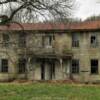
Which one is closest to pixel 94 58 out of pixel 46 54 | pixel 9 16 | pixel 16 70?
pixel 46 54

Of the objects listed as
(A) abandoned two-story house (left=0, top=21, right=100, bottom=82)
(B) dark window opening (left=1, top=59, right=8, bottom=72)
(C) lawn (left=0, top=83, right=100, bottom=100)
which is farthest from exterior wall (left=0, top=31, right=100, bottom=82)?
(C) lawn (left=0, top=83, right=100, bottom=100)

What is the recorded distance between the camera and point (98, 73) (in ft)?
175

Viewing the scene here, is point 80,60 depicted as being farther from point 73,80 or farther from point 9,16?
point 9,16

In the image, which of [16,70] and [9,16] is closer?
[9,16]

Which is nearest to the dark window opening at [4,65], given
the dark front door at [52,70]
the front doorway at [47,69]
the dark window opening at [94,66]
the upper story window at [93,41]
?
the front doorway at [47,69]

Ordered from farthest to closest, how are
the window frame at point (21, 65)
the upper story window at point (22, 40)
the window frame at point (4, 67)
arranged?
1. the window frame at point (4, 67)
2. the window frame at point (21, 65)
3. the upper story window at point (22, 40)

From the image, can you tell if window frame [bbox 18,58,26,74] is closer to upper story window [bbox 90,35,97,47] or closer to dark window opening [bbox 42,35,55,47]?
dark window opening [bbox 42,35,55,47]

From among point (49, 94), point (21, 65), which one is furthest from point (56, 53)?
point (49, 94)

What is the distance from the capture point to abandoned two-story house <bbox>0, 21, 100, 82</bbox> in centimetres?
5394

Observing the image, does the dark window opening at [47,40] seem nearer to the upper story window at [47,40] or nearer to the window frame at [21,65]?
the upper story window at [47,40]

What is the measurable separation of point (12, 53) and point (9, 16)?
1024 inches

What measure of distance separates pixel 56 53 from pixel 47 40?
210 cm

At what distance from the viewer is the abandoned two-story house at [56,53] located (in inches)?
2124

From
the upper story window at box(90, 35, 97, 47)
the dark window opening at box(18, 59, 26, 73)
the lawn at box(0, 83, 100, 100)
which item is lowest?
the lawn at box(0, 83, 100, 100)
